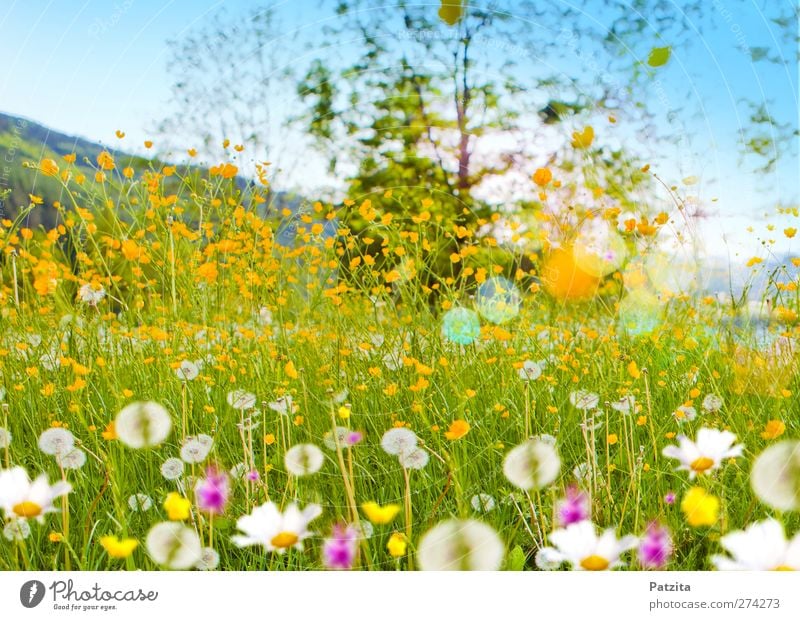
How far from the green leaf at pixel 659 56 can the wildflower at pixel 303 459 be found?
2.92ft

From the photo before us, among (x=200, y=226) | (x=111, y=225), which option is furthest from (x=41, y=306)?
(x=200, y=226)

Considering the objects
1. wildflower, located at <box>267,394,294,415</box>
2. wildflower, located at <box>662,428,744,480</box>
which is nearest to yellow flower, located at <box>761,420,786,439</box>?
wildflower, located at <box>662,428,744,480</box>

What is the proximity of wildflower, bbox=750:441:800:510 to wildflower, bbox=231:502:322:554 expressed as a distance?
739 mm

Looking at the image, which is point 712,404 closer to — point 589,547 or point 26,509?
point 589,547

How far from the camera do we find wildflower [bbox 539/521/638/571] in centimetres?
98

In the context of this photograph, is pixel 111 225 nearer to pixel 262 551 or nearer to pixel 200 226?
pixel 200 226

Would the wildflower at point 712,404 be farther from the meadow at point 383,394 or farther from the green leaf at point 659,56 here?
the green leaf at point 659,56

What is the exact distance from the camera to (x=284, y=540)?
947mm

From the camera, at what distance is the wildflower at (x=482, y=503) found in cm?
109

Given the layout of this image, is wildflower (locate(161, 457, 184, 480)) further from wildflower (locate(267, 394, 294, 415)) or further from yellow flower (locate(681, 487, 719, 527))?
yellow flower (locate(681, 487, 719, 527))

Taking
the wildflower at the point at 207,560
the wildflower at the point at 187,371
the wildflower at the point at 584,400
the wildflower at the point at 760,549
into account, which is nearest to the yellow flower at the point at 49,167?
the wildflower at the point at 187,371

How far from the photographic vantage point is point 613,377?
132 centimetres

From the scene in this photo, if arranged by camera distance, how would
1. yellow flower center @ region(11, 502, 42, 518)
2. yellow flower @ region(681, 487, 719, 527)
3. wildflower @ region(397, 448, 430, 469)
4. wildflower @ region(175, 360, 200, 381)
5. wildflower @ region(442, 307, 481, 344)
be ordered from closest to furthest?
yellow flower @ region(681, 487, 719, 527) < yellow flower center @ region(11, 502, 42, 518) < wildflower @ region(397, 448, 430, 469) < wildflower @ region(175, 360, 200, 381) < wildflower @ region(442, 307, 481, 344)
